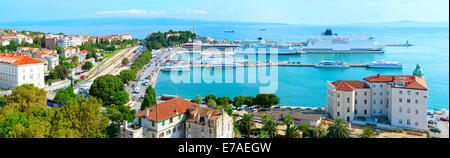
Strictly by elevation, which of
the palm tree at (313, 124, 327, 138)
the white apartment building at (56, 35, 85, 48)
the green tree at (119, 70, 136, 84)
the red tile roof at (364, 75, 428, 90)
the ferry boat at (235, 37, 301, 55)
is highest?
the white apartment building at (56, 35, 85, 48)

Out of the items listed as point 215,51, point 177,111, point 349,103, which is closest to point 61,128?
point 177,111

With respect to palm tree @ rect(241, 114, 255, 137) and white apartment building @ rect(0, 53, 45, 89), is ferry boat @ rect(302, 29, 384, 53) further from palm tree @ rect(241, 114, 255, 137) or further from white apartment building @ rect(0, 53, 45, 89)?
palm tree @ rect(241, 114, 255, 137)

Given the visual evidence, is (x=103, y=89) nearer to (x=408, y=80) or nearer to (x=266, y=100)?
(x=266, y=100)

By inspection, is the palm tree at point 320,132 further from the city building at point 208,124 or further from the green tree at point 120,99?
the green tree at point 120,99

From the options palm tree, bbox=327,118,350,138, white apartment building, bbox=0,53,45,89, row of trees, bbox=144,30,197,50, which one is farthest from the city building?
row of trees, bbox=144,30,197,50

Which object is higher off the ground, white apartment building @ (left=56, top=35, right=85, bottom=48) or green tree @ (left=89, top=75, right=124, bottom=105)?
white apartment building @ (left=56, top=35, right=85, bottom=48)
